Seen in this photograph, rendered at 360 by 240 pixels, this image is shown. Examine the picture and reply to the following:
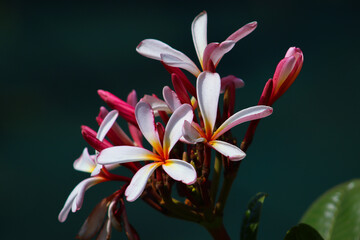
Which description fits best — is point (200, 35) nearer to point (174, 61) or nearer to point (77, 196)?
point (174, 61)

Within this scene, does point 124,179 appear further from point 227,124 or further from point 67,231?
point 67,231

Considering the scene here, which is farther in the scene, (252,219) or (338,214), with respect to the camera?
(338,214)

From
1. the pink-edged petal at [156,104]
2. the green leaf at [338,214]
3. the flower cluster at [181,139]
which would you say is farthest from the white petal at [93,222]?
the green leaf at [338,214]

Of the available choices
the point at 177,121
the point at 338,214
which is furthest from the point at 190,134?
the point at 338,214

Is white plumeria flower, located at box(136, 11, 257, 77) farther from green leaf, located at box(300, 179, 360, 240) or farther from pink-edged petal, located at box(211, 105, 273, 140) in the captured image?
green leaf, located at box(300, 179, 360, 240)

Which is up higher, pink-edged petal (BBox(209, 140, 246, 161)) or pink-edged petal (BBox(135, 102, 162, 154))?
pink-edged petal (BBox(135, 102, 162, 154))

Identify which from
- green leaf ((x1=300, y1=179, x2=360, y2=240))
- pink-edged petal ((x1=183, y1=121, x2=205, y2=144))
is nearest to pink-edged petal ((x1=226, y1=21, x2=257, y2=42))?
pink-edged petal ((x1=183, y1=121, x2=205, y2=144))
